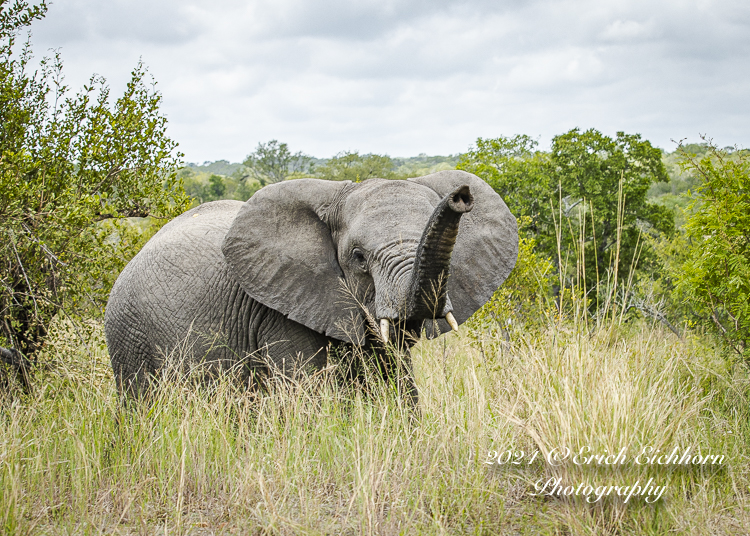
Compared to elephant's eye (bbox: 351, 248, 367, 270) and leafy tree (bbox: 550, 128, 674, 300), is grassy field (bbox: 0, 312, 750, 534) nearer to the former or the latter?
elephant's eye (bbox: 351, 248, 367, 270)

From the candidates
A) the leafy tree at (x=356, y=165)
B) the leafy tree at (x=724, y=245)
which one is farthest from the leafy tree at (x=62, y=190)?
the leafy tree at (x=356, y=165)

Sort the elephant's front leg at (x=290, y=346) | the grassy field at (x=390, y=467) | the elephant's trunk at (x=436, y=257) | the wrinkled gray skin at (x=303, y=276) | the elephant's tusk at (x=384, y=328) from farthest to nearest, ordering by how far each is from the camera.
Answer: the elephant's front leg at (x=290, y=346) < the wrinkled gray skin at (x=303, y=276) < the elephant's tusk at (x=384, y=328) < the elephant's trunk at (x=436, y=257) < the grassy field at (x=390, y=467)

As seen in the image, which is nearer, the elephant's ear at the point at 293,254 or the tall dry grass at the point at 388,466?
the tall dry grass at the point at 388,466

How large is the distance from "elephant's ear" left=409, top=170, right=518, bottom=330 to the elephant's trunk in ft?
2.64

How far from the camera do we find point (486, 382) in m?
5.68

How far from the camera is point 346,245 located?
15.8 ft

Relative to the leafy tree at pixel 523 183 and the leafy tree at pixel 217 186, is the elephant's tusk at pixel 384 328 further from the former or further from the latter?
the leafy tree at pixel 217 186

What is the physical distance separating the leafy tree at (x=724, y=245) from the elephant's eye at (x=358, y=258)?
288 centimetres

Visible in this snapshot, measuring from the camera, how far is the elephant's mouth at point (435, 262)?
3.61m

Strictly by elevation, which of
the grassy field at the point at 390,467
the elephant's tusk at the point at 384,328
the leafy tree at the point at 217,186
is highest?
the leafy tree at the point at 217,186

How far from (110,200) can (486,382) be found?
4.46m

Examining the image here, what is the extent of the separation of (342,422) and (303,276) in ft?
3.48

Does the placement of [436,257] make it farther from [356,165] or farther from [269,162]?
[269,162]

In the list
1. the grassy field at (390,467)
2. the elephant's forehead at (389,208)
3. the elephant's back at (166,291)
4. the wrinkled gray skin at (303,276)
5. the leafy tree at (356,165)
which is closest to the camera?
the grassy field at (390,467)
